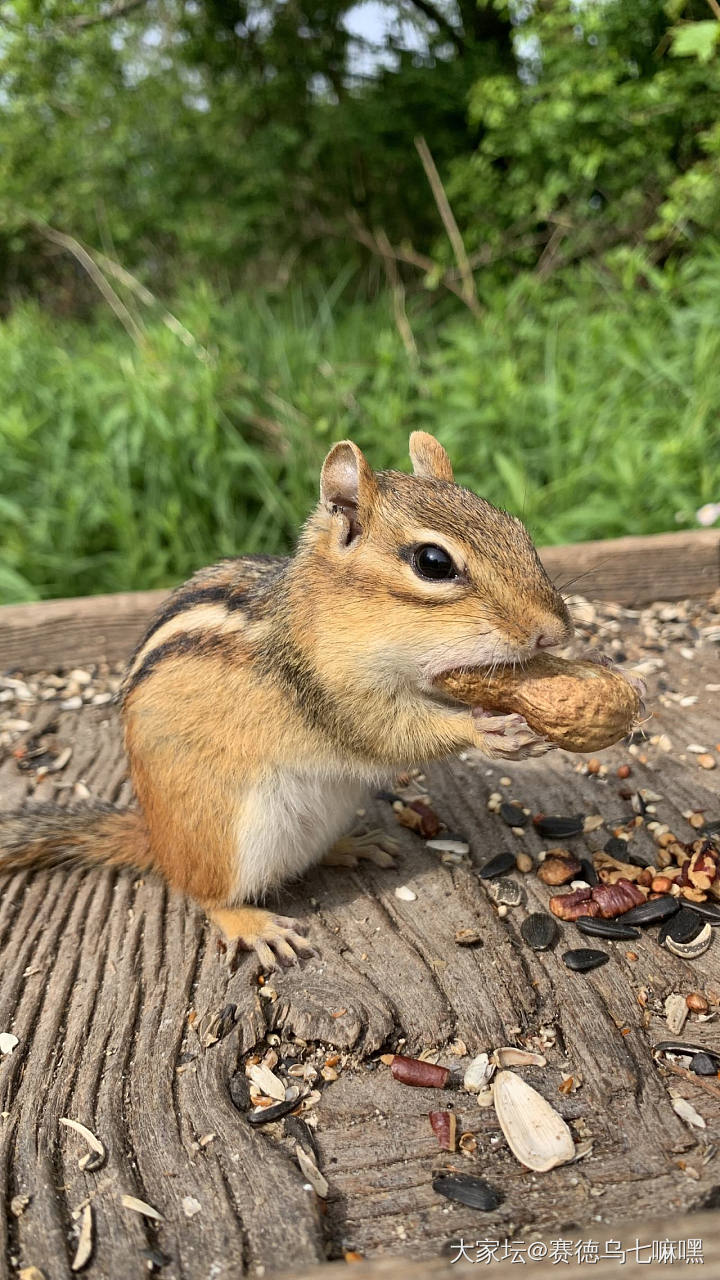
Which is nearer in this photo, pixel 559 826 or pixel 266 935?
pixel 266 935

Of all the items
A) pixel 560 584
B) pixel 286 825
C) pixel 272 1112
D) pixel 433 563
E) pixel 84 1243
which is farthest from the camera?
pixel 560 584

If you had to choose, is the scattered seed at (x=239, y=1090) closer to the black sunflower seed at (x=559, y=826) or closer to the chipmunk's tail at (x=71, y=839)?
the chipmunk's tail at (x=71, y=839)

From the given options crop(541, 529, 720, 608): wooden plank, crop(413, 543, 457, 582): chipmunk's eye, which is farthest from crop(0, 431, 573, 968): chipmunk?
crop(541, 529, 720, 608): wooden plank

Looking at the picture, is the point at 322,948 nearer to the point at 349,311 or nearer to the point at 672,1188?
the point at 672,1188

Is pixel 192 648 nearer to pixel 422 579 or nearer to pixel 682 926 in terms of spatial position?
pixel 422 579

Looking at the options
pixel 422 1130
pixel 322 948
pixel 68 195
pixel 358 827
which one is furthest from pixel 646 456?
pixel 68 195

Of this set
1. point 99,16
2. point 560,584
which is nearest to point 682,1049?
point 560,584
